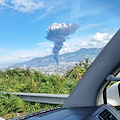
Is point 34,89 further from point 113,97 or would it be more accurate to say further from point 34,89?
point 113,97

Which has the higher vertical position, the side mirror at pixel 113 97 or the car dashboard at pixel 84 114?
the side mirror at pixel 113 97

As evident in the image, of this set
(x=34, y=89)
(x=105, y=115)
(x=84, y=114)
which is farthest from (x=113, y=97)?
(x=34, y=89)

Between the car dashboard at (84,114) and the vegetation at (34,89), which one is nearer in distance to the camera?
the car dashboard at (84,114)

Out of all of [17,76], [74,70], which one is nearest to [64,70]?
[74,70]

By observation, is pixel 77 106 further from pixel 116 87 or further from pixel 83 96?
pixel 116 87

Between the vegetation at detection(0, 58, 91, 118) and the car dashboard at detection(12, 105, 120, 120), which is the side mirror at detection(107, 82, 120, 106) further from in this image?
the vegetation at detection(0, 58, 91, 118)

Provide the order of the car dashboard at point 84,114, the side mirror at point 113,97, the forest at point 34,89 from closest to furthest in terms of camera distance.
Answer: the car dashboard at point 84,114 → the side mirror at point 113,97 → the forest at point 34,89

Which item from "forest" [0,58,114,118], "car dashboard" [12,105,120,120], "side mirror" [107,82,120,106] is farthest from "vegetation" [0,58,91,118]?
"car dashboard" [12,105,120,120]

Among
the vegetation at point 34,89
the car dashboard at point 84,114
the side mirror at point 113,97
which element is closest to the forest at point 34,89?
the vegetation at point 34,89

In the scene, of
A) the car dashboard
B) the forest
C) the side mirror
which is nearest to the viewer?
the car dashboard

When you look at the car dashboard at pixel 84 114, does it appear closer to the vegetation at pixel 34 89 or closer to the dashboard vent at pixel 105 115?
the dashboard vent at pixel 105 115

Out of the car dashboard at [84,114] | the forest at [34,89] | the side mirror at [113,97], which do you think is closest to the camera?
the car dashboard at [84,114]
